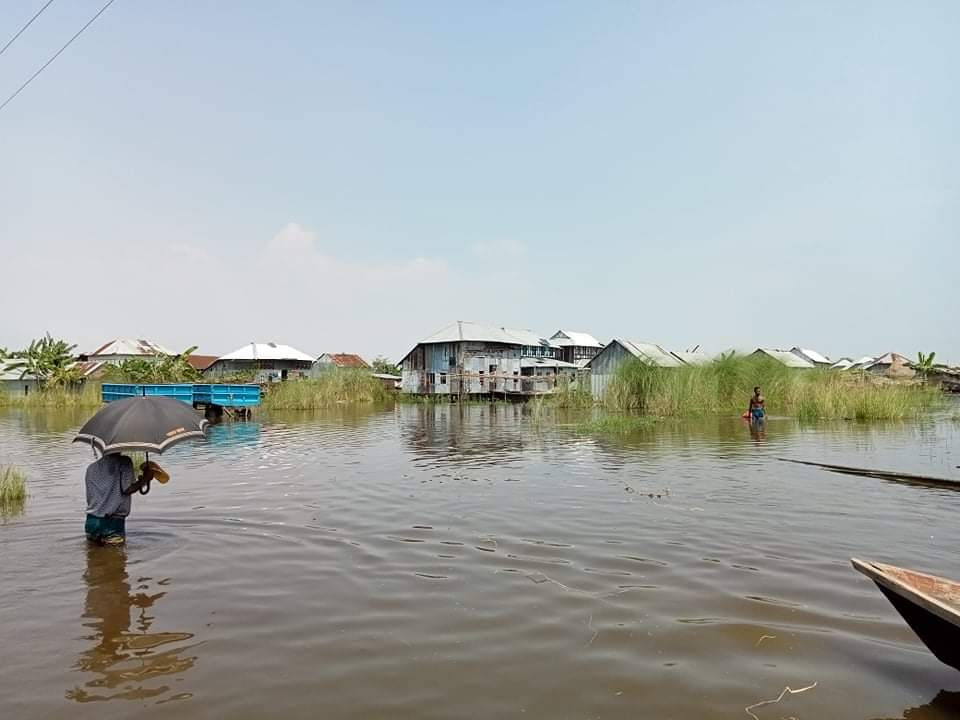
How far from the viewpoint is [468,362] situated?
166 feet

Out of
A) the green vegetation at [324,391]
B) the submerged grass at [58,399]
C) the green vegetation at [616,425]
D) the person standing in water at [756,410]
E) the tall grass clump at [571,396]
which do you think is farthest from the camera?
the submerged grass at [58,399]

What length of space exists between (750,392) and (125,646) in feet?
94.2

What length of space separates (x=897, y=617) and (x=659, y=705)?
229 cm

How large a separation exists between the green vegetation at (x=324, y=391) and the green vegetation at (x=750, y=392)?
15.3 metres

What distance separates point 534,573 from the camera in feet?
19.3

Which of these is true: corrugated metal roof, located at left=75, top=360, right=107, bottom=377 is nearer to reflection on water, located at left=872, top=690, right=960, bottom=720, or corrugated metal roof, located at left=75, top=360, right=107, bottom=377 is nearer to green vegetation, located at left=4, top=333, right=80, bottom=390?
green vegetation, located at left=4, top=333, right=80, bottom=390

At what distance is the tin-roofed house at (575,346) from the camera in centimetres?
6625

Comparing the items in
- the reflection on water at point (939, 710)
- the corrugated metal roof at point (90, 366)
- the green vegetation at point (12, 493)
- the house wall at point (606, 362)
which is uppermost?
the corrugated metal roof at point (90, 366)

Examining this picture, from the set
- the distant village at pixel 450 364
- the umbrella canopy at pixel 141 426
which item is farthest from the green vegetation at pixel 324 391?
the umbrella canopy at pixel 141 426

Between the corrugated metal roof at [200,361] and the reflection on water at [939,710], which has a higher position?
the corrugated metal roof at [200,361]

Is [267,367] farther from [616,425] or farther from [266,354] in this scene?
[616,425]

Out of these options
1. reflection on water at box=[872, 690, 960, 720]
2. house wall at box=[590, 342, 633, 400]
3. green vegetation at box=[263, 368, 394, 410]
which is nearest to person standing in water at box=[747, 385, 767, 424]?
reflection on water at box=[872, 690, 960, 720]

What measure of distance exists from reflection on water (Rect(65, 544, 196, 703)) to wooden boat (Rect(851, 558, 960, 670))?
12.8ft

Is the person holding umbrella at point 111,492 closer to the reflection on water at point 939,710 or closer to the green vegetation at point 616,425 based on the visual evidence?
the reflection on water at point 939,710
